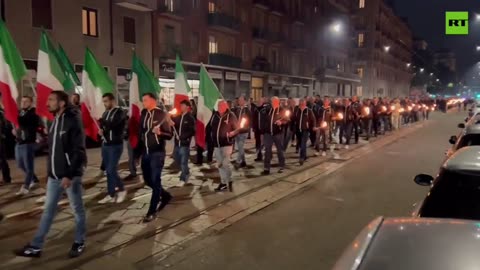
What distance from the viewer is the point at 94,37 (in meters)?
24.3

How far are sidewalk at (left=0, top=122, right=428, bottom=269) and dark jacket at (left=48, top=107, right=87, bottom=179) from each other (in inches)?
40.5

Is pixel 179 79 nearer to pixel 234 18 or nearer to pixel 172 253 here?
pixel 172 253

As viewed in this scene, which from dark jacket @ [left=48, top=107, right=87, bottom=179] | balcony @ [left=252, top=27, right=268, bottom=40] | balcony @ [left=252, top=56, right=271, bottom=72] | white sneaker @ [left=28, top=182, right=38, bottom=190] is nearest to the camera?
dark jacket @ [left=48, top=107, right=87, bottom=179]

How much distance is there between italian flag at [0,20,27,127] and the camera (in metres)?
7.35

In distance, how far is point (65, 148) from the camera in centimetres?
537

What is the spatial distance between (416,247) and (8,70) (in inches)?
278

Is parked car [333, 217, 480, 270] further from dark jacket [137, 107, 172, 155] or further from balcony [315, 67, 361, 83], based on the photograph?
balcony [315, 67, 361, 83]

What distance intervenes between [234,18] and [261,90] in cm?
852

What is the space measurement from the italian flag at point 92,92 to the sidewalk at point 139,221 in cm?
131

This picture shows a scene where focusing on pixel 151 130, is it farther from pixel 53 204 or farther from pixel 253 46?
pixel 253 46

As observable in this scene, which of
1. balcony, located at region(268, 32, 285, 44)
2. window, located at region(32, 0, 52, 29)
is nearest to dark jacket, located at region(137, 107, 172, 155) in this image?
window, located at region(32, 0, 52, 29)

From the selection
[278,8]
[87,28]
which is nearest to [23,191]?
[87,28]

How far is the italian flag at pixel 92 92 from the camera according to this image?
28.1 feet

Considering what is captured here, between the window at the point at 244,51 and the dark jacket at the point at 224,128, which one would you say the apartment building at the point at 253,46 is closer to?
the window at the point at 244,51
